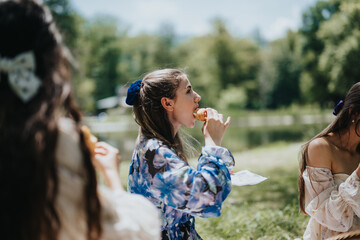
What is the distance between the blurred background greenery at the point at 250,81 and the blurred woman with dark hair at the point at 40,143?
10.7 feet

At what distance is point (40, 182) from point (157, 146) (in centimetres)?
95

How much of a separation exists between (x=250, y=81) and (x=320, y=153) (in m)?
53.9

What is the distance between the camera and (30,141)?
3.92 feet

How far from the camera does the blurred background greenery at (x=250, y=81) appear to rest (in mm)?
6484

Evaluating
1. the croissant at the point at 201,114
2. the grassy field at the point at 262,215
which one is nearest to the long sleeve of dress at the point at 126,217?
the croissant at the point at 201,114

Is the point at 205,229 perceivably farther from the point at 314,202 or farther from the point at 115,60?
the point at 115,60

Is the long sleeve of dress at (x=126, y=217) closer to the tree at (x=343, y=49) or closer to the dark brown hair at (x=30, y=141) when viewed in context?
the dark brown hair at (x=30, y=141)

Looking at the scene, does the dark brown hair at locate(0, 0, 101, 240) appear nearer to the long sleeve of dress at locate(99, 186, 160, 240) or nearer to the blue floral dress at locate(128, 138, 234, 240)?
the long sleeve of dress at locate(99, 186, 160, 240)

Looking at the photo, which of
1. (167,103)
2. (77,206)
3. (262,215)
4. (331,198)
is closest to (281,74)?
(262,215)

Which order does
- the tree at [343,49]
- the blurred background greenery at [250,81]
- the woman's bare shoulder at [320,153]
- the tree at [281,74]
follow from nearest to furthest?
the woman's bare shoulder at [320,153], the blurred background greenery at [250,81], the tree at [343,49], the tree at [281,74]

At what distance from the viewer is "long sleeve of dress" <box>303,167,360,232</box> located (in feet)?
8.38

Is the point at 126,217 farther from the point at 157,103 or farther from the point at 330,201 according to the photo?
the point at 330,201

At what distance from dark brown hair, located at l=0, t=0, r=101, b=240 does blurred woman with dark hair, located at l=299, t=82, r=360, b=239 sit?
2034mm

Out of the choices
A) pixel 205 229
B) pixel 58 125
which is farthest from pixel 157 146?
pixel 205 229
